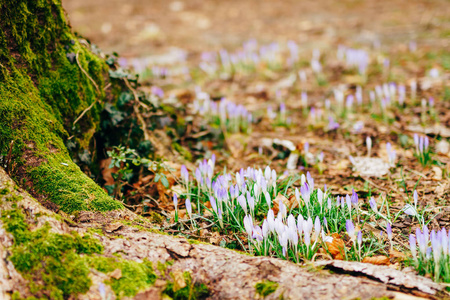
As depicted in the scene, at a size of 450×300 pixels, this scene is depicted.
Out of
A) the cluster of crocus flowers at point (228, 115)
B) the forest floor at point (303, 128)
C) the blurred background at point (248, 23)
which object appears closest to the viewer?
the forest floor at point (303, 128)

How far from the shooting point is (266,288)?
1.78 meters

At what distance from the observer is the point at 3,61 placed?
237 cm

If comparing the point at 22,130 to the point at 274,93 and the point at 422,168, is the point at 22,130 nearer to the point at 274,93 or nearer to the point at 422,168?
the point at 422,168

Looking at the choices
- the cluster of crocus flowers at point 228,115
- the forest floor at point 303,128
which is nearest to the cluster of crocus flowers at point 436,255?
the forest floor at point 303,128

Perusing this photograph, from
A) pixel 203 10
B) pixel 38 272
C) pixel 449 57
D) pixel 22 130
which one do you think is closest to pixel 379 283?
pixel 38 272

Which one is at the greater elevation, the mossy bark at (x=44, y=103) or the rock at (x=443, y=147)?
the mossy bark at (x=44, y=103)

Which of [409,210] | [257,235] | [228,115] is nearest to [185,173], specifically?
[257,235]

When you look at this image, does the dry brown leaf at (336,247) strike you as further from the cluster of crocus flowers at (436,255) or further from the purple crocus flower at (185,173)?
the purple crocus flower at (185,173)

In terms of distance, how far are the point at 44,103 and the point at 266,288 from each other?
6.38ft

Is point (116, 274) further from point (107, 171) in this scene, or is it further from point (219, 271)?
point (107, 171)

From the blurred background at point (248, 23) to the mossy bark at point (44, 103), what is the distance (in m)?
5.01

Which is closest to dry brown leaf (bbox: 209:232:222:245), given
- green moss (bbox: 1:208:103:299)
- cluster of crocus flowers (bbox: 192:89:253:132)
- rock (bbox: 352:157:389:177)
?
green moss (bbox: 1:208:103:299)

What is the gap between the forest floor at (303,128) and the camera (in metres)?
2.51

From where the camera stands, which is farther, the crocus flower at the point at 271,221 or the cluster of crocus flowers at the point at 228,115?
the cluster of crocus flowers at the point at 228,115
